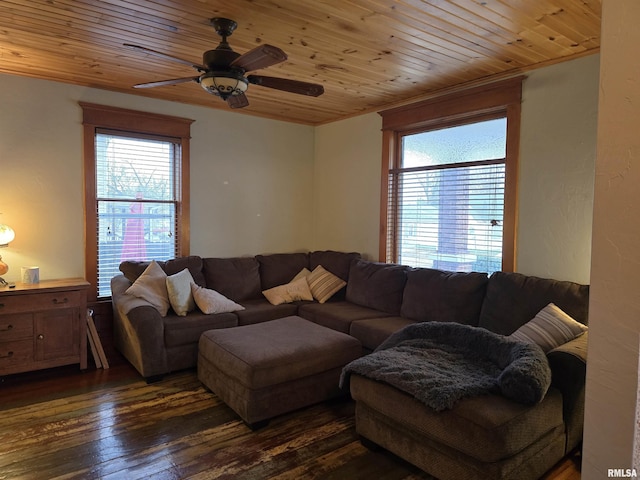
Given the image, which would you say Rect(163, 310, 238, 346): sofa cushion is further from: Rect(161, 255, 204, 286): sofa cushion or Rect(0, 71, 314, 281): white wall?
Rect(0, 71, 314, 281): white wall

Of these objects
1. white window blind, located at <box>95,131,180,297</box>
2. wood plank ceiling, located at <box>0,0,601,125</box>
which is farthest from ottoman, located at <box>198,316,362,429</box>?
wood plank ceiling, located at <box>0,0,601,125</box>

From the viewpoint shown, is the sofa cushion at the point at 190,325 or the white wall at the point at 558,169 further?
the sofa cushion at the point at 190,325

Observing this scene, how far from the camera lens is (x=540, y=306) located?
299cm

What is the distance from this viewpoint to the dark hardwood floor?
7.49ft

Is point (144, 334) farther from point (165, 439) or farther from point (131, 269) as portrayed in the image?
point (165, 439)

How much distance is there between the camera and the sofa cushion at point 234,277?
441cm

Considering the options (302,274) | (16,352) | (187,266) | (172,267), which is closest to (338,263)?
(302,274)

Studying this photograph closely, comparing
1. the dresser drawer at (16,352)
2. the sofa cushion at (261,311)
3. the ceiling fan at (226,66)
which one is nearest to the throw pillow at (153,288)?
the sofa cushion at (261,311)

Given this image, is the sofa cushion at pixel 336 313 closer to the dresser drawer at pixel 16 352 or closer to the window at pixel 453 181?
the window at pixel 453 181

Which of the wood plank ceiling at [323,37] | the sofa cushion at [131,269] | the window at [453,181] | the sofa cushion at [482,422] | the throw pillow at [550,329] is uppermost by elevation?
the wood plank ceiling at [323,37]

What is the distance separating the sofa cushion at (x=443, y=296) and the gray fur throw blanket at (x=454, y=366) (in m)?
0.76

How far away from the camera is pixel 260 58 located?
7.41 feet

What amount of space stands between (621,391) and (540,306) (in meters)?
2.53

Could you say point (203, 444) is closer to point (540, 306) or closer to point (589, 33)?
point (540, 306)
